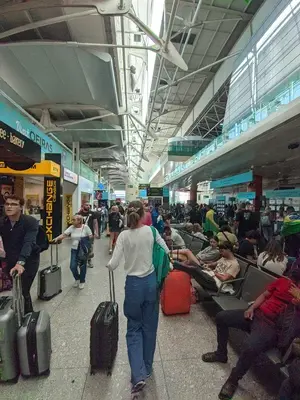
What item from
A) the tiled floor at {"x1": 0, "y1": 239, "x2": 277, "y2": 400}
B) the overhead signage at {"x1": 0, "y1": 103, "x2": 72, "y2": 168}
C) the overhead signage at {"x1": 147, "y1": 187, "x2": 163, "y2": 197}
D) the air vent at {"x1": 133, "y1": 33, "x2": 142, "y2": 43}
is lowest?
the tiled floor at {"x1": 0, "y1": 239, "x2": 277, "y2": 400}

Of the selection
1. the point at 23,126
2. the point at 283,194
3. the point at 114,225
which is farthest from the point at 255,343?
the point at 283,194

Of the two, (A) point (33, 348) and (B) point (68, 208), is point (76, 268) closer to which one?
(A) point (33, 348)

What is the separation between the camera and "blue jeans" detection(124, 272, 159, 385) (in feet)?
7.13

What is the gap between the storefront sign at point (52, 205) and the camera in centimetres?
825

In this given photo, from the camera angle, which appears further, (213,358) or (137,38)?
(137,38)

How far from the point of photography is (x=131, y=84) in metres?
8.65

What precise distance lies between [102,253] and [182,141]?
A: 15631mm

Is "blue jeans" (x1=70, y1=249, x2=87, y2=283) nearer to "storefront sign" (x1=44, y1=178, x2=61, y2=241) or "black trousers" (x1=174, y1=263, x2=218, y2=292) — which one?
"black trousers" (x1=174, y1=263, x2=218, y2=292)

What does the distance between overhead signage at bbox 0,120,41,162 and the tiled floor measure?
2.44 meters

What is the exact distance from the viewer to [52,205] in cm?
825

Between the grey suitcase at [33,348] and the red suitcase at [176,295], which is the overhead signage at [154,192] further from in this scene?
the grey suitcase at [33,348]

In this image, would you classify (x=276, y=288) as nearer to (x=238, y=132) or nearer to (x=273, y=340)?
(x=273, y=340)

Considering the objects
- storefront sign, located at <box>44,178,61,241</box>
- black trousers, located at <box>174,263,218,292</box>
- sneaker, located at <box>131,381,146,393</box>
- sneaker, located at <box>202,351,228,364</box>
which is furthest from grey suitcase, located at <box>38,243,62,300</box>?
storefront sign, located at <box>44,178,61,241</box>

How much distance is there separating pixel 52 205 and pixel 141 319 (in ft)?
22.3
